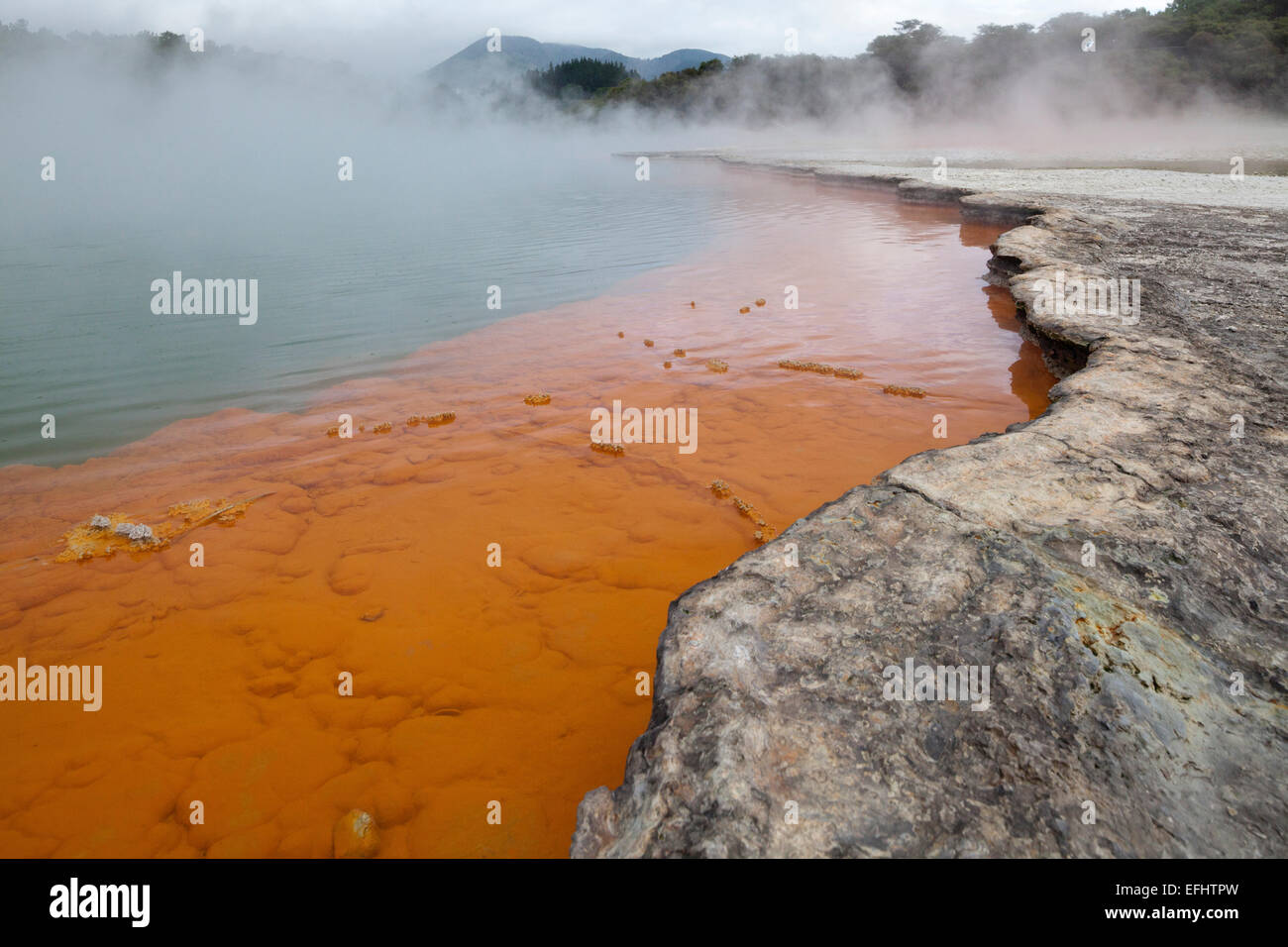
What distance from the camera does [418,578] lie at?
9.87 ft

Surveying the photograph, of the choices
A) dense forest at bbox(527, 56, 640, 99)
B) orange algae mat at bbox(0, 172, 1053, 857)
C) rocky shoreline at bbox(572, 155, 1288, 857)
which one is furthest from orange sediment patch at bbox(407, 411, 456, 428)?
dense forest at bbox(527, 56, 640, 99)

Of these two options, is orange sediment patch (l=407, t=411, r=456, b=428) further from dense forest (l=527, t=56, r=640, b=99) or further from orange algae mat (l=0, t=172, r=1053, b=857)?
dense forest (l=527, t=56, r=640, b=99)

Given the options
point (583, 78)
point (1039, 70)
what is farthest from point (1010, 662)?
point (583, 78)

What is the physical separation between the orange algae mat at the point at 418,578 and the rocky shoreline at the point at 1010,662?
2.16 feet

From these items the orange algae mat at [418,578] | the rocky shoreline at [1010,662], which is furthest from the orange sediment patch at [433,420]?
the rocky shoreline at [1010,662]

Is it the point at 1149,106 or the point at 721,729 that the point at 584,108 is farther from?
the point at 721,729

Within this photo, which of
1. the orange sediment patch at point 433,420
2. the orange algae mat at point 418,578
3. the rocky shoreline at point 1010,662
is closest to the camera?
the rocky shoreline at point 1010,662

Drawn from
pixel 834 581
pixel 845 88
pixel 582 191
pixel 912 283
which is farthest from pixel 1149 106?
pixel 834 581

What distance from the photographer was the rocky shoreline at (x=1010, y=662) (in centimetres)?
134

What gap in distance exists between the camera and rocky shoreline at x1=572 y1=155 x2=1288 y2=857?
134 cm

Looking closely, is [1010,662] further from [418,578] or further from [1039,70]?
[1039,70]

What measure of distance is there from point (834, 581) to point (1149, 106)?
1530 inches

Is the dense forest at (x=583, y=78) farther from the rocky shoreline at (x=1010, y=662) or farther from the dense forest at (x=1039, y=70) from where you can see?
the rocky shoreline at (x=1010, y=662)

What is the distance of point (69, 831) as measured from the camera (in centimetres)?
193
